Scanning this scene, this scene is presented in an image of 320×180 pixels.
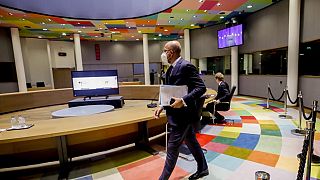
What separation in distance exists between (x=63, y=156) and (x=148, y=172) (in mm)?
1192

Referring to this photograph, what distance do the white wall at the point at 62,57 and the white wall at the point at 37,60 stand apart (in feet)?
1.67

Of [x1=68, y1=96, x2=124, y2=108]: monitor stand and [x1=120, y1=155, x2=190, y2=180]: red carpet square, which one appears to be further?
[x1=68, y1=96, x2=124, y2=108]: monitor stand

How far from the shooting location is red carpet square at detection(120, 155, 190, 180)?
7.81 ft

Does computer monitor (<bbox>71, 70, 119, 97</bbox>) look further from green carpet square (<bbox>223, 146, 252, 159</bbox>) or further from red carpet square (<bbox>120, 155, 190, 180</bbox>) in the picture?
green carpet square (<bbox>223, 146, 252, 159</bbox>)

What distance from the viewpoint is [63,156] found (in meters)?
2.56

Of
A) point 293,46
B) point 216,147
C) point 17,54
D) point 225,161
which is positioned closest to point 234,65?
point 293,46

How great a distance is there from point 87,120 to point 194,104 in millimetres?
1500

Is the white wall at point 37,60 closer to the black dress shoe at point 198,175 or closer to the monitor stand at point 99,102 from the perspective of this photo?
the monitor stand at point 99,102

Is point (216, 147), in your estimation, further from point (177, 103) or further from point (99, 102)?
point (99, 102)

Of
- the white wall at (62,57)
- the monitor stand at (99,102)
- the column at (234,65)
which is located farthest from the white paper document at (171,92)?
the white wall at (62,57)

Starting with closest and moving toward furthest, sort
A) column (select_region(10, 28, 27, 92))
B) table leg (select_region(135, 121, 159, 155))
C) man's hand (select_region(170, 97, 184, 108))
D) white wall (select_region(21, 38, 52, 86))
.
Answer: man's hand (select_region(170, 97, 184, 108)) → table leg (select_region(135, 121, 159, 155)) → column (select_region(10, 28, 27, 92)) → white wall (select_region(21, 38, 52, 86))

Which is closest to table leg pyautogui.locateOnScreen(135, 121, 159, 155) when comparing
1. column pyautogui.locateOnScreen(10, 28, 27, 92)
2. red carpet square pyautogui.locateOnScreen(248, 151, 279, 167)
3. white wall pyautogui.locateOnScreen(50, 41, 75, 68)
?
red carpet square pyautogui.locateOnScreen(248, 151, 279, 167)

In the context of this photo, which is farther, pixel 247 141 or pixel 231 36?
pixel 231 36

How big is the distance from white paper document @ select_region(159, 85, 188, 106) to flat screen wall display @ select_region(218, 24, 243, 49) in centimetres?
735
